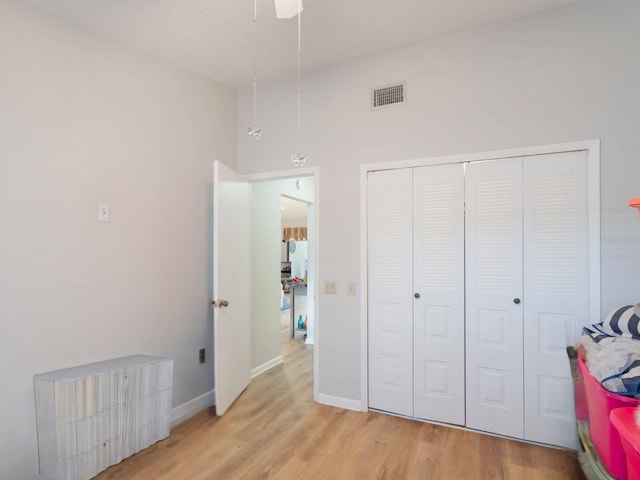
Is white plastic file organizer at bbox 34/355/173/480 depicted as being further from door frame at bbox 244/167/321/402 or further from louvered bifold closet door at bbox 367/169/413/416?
louvered bifold closet door at bbox 367/169/413/416

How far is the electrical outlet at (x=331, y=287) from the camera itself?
3.09 m

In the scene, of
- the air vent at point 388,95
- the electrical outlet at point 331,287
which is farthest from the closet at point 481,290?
the air vent at point 388,95

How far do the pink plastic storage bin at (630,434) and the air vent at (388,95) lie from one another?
247 cm

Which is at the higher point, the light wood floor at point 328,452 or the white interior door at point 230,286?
the white interior door at point 230,286

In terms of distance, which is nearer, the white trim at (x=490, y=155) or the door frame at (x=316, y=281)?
the white trim at (x=490, y=155)

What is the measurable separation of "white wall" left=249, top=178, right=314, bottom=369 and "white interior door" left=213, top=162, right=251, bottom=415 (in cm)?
33

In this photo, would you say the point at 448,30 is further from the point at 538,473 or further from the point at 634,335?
the point at 538,473

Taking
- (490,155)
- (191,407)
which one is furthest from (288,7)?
(191,407)

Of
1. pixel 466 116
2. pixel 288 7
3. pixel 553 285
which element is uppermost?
pixel 288 7

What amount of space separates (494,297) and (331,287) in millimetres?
1307

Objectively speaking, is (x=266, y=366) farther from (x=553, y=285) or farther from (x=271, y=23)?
(x=271, y=23)

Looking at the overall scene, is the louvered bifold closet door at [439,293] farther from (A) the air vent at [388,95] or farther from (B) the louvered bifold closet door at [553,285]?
(A) the air vent at [388,95]

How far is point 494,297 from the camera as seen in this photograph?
254cm

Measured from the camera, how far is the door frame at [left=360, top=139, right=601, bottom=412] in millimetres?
2242
